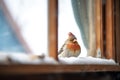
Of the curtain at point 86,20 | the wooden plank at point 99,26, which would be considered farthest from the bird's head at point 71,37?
the wooden plank at point 99,26

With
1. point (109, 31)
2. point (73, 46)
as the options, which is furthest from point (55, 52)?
point (109, 31)

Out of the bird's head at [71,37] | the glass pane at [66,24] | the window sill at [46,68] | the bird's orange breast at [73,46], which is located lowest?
the window sill at [46,68]

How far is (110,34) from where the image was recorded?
66.0 inches

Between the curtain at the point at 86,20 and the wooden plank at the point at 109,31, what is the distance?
0.11 metres

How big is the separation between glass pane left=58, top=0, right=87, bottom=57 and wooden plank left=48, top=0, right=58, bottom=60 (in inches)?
3.3

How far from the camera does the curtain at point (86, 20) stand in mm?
1566

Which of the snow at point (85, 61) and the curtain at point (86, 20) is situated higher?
the curtain at point (86, 20)

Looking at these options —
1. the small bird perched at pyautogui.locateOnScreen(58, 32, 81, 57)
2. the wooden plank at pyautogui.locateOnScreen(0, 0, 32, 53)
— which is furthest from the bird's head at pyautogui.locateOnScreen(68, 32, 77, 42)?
the wooden plank at pyautogui.locateOnScreen(0, 0, 32, 53)

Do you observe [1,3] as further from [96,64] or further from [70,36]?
[96,64]

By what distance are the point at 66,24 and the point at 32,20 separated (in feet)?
0.96

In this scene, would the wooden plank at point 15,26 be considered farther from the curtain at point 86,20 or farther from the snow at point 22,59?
the curtain at point 86,20

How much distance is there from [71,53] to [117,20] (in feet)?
1.50

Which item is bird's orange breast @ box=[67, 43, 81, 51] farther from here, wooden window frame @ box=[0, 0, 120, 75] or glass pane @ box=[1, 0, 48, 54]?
glass pane @ box=[1, 0, 48, 54]

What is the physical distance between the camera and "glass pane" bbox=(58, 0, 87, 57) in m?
1.39
